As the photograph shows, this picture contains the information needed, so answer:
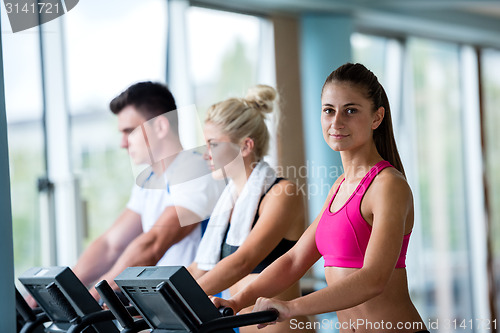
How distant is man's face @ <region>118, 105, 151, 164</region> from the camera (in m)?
2.93

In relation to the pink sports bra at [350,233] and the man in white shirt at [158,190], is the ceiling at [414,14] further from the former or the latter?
the pink sports bra at [350,233]

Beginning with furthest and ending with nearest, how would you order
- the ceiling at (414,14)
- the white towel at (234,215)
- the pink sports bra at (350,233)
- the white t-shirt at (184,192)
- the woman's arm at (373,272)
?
the ceiling at (414,14) → the white t-shirt at (184,192) → the white towel at (234,215) → the pink sports bra at (350,233) → the woman's arm at (373,272)

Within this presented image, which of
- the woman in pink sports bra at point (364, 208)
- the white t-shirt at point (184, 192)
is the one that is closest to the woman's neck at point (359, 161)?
the woman in pink sports bra at point (364, 208)

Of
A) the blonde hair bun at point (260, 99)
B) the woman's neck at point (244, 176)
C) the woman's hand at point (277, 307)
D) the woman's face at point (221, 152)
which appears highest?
the blonde hair bun at point (260, 99)

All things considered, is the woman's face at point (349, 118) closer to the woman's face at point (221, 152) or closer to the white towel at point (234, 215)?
the white towel at point (234, 215)

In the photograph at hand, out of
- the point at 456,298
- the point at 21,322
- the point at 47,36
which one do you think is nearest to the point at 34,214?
the point at 47,36

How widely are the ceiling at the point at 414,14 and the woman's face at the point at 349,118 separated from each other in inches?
76.5

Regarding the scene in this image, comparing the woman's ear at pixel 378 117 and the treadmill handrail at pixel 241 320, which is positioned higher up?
the woman's ear at pixel 378 117

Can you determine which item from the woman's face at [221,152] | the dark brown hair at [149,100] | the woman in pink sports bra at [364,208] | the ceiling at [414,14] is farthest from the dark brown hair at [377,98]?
the ceiling at [414,14]

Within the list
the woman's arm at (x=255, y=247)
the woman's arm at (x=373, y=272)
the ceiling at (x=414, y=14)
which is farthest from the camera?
the ceiling at (x=414, y=14)

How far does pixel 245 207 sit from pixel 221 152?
23cm

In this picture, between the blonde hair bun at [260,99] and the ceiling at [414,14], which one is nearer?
the blonde hair bun at [260,99]

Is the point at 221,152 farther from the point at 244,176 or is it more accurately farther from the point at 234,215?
the point at 234,215

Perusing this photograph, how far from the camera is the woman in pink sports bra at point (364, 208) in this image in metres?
1.69
